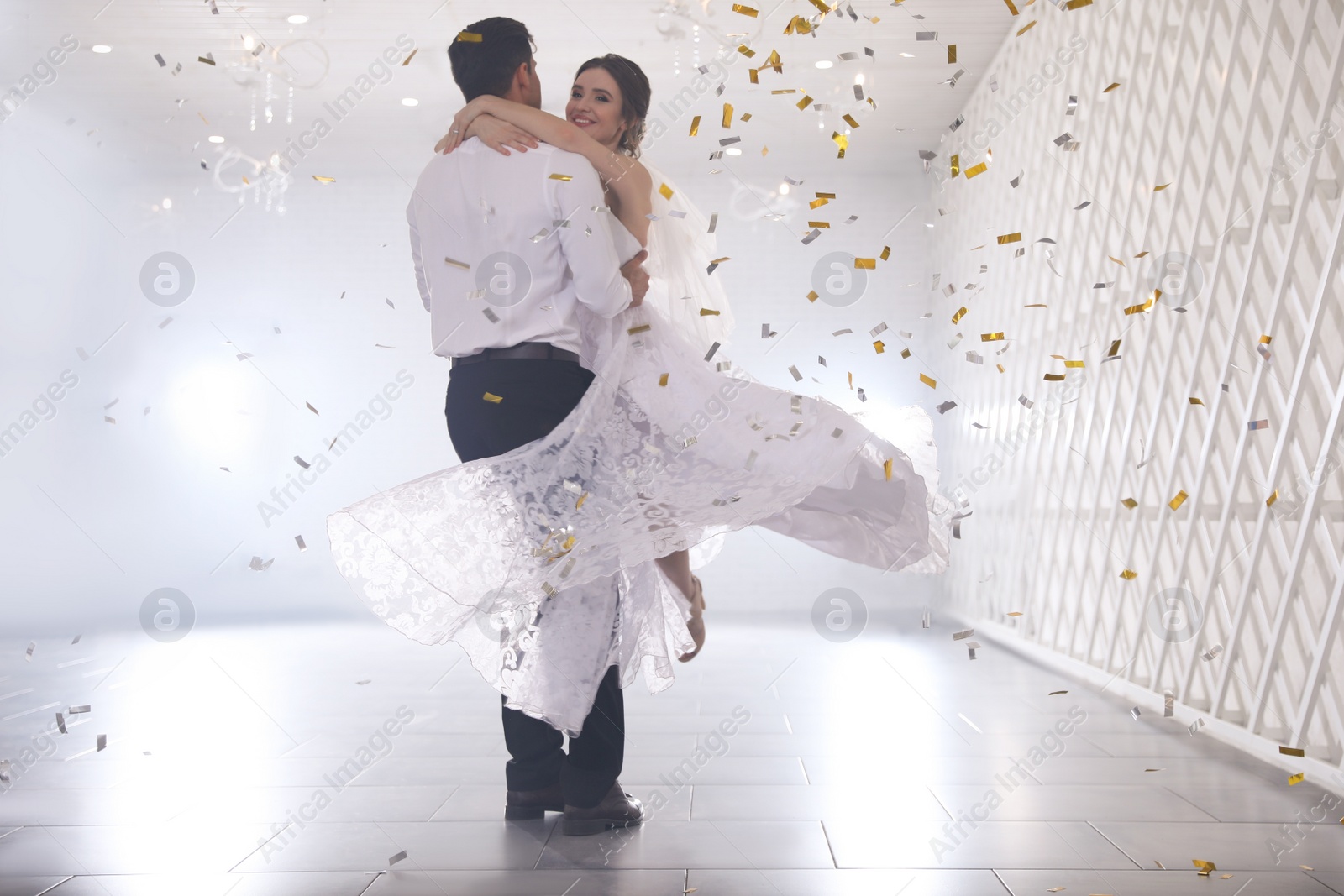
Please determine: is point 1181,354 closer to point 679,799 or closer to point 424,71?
point 679,799

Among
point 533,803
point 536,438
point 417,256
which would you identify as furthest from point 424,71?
point 533,803

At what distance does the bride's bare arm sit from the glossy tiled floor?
0.95 metres

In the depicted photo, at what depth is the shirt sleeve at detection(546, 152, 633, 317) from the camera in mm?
1509

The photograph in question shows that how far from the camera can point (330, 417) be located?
19.4 feet

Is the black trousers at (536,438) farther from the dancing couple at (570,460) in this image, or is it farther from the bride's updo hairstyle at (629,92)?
the bride's updo hairstyle at (629,92)

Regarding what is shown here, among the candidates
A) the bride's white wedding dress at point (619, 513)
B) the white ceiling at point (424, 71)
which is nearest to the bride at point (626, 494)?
the bride's white wedding dress at point (619, 513)

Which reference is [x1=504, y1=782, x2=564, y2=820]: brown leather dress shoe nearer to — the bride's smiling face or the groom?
the groom

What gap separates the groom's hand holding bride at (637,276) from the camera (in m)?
1.63

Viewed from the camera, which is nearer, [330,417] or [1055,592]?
[1055,592]

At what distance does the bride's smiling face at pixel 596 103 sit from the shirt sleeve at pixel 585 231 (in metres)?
0.20

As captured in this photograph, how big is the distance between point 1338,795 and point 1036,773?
0.53 metres

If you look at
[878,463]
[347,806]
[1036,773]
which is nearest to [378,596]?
[347,806]

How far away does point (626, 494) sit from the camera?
61.7 inches

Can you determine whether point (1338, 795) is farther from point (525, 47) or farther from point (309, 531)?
point (309, 531)
